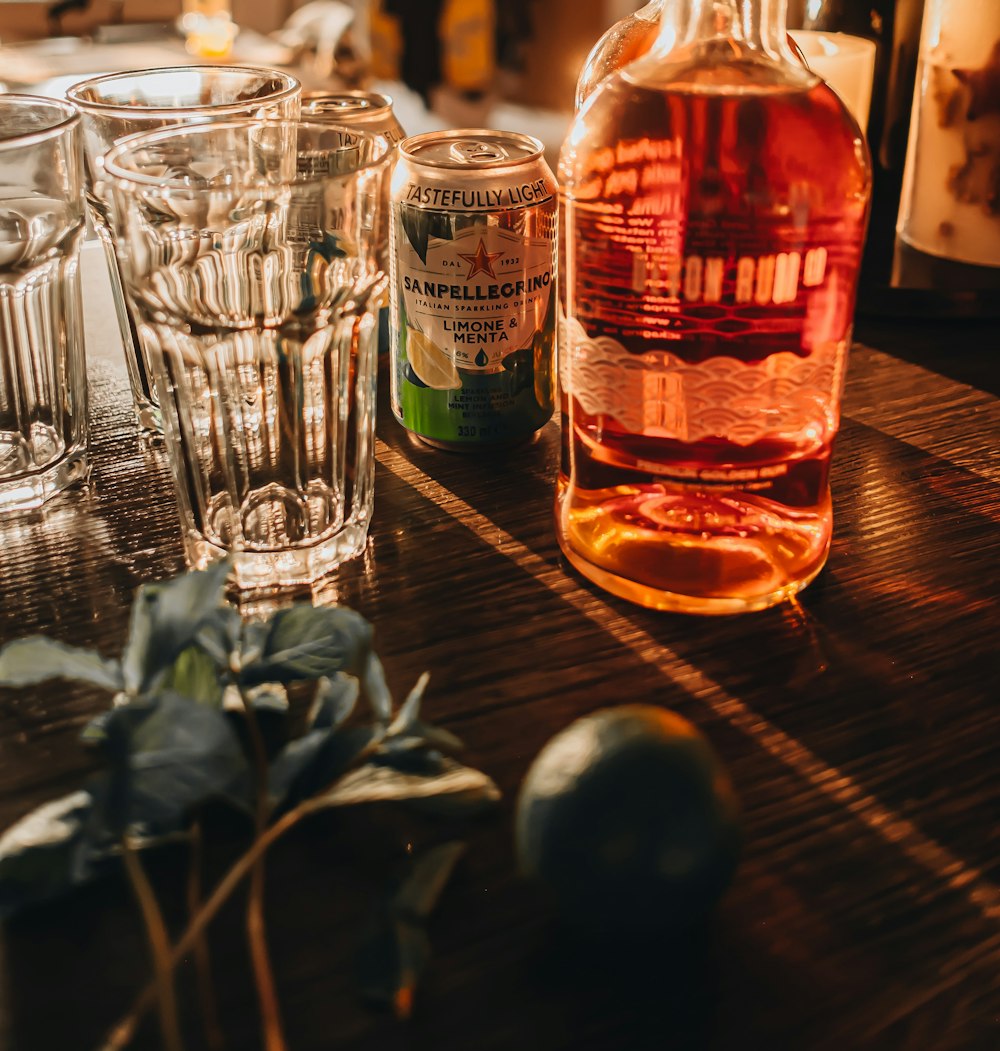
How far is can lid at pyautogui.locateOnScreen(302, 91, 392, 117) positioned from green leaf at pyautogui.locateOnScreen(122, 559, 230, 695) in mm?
438

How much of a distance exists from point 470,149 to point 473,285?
0.08 metres

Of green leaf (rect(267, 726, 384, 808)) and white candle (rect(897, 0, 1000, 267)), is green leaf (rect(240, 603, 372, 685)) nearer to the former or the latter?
green leaf (rect(267, 726, 384, 808))

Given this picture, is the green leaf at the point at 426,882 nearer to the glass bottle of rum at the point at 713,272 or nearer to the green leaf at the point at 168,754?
the green leaf at the point at 168,754

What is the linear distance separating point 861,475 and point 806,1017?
387 mm


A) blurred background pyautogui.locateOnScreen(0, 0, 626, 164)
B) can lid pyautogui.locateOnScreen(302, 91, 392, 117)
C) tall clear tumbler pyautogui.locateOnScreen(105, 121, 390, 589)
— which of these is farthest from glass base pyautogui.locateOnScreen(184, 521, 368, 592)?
blurred background pyautogui.locateOnScreen(0, 0, 626, 164)

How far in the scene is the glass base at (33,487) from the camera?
64 cm

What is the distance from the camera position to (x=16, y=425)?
2.18 feet

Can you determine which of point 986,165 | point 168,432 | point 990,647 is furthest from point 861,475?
point 168,432

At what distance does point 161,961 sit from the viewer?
1.08 feet

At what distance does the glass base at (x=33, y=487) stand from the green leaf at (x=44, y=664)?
0.24m

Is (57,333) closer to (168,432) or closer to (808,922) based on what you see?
(168,432)

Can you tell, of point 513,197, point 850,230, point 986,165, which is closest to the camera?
point 850,230

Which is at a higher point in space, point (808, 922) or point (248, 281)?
point (248, 281)

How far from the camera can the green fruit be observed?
0.35 m
